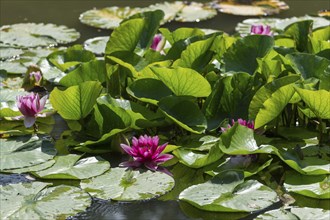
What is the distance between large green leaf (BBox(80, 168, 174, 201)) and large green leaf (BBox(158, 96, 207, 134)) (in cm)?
28

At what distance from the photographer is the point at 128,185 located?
2.48 metres

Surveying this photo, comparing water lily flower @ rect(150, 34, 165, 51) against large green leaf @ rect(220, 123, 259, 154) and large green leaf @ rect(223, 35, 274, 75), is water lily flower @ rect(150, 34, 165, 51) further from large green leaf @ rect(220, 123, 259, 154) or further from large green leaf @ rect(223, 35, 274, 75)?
large green leaf @ rect(220, 123, 259, 154)

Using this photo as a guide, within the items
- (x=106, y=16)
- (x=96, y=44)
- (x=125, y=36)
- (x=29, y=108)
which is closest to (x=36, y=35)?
(x=96, y=44)

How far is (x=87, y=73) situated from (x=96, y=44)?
3.13ft

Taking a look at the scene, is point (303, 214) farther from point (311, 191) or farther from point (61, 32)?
point (61, 32)

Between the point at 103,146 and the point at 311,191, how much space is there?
33.7 inches

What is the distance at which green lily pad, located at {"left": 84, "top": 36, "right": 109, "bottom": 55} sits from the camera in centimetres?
390

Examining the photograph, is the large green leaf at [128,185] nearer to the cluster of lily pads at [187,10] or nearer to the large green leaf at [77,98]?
the large green leaf at [77,98]

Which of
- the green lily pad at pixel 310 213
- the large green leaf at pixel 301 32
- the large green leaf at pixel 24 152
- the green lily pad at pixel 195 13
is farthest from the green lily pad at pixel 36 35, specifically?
the green lily pad at pixel 310 213

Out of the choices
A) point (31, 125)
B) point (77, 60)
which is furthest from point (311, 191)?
point (77, 60)

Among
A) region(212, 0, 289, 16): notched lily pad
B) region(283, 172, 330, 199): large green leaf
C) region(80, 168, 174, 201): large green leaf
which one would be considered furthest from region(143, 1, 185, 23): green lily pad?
region(283, 172, 330, 199): large green leaf

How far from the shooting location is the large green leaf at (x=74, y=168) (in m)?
2.55

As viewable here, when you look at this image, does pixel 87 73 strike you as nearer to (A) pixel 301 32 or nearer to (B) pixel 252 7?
(A) pixel 301 32

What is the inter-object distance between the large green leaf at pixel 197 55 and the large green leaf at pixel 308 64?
342 millimetres
